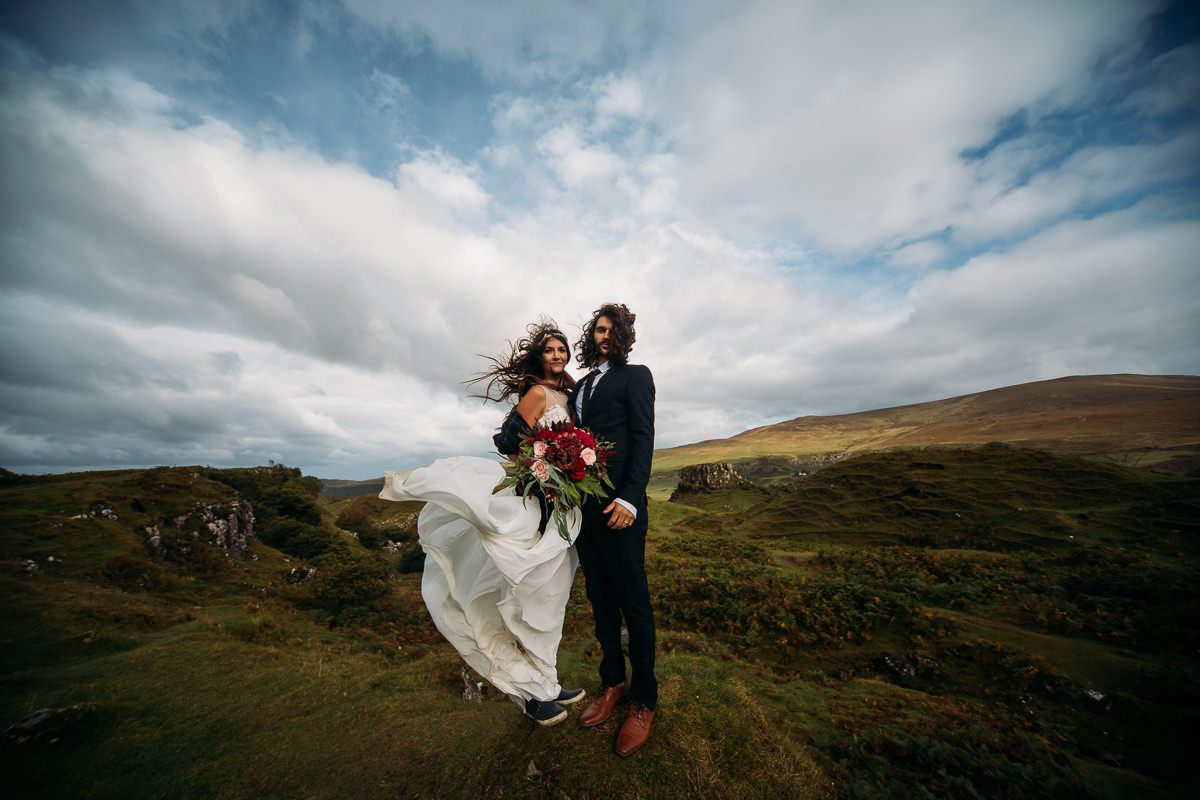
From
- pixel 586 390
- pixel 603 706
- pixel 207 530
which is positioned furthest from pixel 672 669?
pixel 207 530

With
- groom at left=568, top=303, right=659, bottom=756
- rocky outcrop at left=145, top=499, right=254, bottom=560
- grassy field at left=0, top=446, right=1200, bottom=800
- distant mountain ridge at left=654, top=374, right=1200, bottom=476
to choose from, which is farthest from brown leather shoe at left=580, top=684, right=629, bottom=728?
distant mountain ridge at left=654, top=374, right=1200, bottom=476

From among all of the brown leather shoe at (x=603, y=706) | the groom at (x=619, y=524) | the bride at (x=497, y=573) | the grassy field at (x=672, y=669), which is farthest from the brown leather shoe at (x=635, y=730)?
the bride at (x=497, y=573)

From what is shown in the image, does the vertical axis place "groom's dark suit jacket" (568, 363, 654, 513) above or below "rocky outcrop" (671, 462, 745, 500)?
above

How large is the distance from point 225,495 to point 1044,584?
28.8 m

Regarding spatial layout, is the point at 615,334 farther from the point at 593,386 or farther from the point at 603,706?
the point at 603,706

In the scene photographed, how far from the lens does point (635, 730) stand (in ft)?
12.9

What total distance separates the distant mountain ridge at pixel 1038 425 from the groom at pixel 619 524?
79.2 m

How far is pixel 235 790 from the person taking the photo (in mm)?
3791

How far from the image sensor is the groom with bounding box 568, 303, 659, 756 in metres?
3.99

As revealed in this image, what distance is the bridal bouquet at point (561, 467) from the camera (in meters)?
3.82

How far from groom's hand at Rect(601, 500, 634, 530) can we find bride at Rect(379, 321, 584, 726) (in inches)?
18.2

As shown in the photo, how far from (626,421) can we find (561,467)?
2.89ft

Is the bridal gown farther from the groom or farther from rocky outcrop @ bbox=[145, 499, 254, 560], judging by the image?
rocky outcrop @ bbox=[145, 499, 254, 560]

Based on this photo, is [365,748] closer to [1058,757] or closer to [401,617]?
[1058,757]
